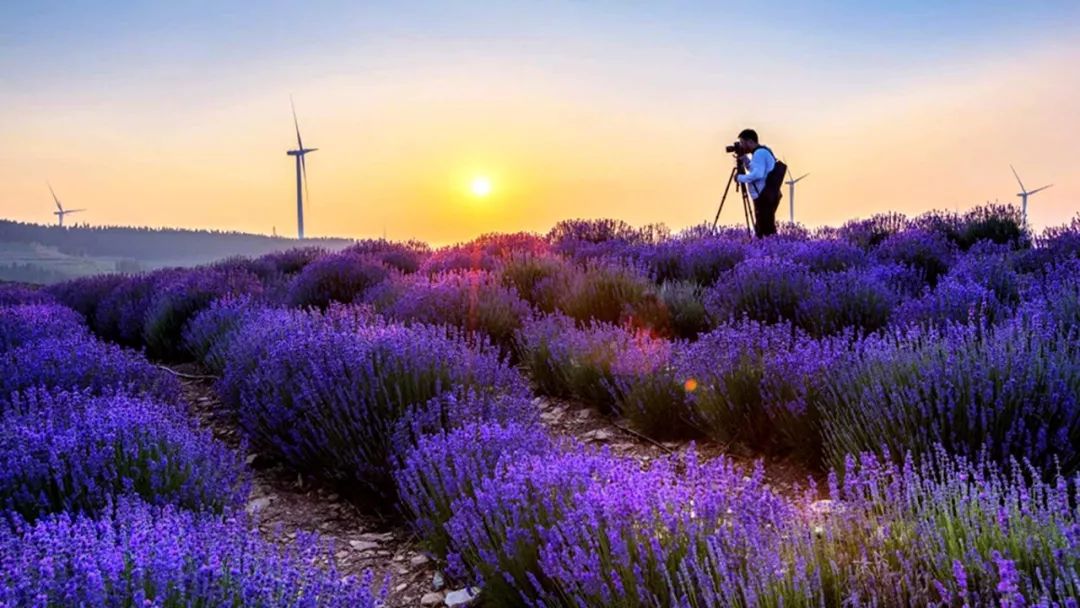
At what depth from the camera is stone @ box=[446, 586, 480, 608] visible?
9.01ft

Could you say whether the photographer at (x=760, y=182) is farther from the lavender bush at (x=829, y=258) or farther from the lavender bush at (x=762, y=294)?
the lavender bush at (x=762, y=294)

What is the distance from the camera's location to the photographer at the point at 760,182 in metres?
10.3

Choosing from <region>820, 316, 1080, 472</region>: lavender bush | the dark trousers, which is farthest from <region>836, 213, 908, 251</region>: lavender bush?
<region>820, 316, 1080, 472</region>: lavender bush

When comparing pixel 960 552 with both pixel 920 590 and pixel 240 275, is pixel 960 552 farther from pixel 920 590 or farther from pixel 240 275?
pixel 240 275

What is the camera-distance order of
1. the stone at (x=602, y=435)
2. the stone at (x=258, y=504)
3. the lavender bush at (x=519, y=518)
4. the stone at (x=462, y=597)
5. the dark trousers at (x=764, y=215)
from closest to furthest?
1. the lavender bush at (x=519, y=518)
2. the stone at (x=462, y=597)
3. the stone at (x=258, y=504)
4. the stone at (x=602, y=435)
5. the dark trousers at (x=764, y=215)

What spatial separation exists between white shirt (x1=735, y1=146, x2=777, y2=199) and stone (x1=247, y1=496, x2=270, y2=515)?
8181 mm

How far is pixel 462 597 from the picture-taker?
278cm

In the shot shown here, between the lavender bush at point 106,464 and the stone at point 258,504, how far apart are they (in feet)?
1.49

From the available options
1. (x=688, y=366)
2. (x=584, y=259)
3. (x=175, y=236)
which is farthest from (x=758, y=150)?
(x=175, y=236)

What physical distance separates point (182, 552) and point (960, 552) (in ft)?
6.65

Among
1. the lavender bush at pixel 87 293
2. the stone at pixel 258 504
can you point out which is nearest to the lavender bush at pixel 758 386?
the stone at pixel 258 504

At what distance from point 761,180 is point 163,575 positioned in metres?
9.80

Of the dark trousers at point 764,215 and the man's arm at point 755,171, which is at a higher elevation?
the man's arm at point 755,171

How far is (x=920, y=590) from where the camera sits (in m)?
1.79
